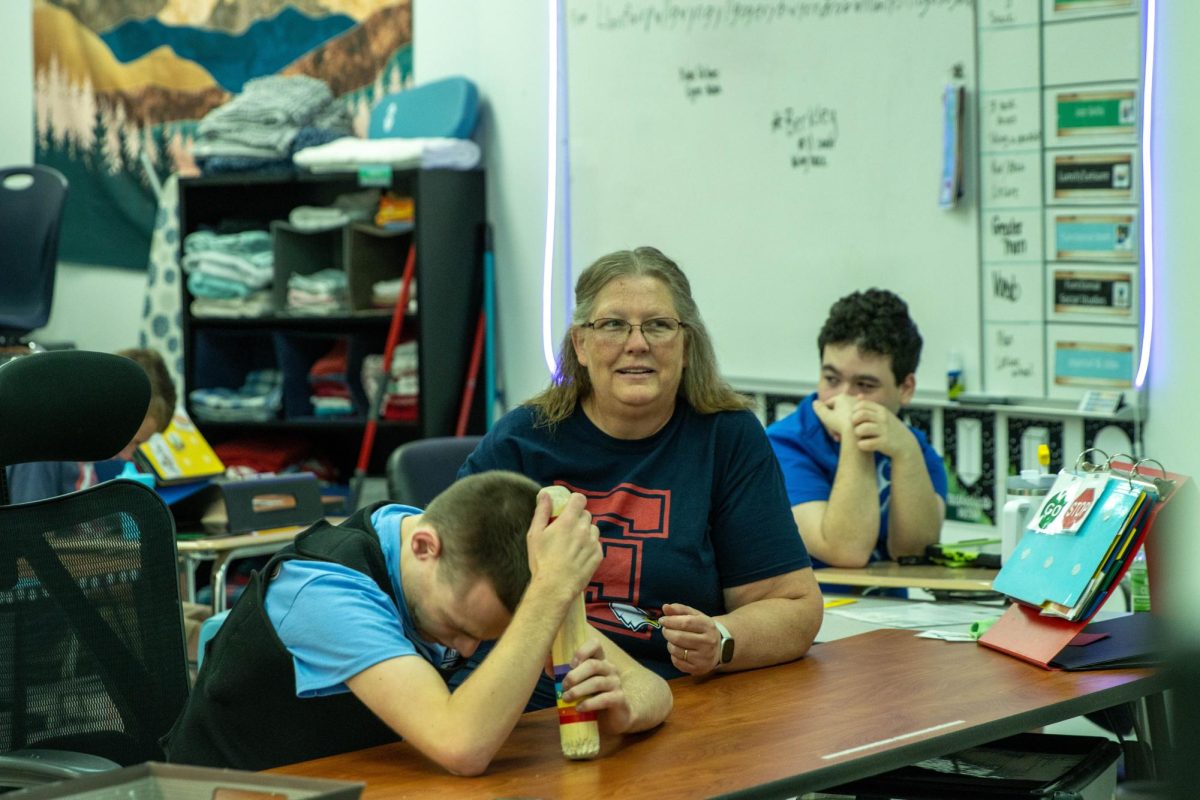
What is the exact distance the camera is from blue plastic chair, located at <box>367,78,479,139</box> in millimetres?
5598

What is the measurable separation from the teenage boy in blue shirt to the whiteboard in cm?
108

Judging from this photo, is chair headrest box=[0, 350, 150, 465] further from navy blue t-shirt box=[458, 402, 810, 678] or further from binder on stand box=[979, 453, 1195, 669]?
binder on stand box=[979, 453, 1195, 669]

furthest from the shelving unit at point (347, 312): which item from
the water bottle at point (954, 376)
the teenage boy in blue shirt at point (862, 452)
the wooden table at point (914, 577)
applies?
the wooden table at point (914, 577)

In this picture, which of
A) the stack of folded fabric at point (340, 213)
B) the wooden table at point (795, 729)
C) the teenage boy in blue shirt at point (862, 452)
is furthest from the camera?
the stack of folded fabric at point (340, 213)

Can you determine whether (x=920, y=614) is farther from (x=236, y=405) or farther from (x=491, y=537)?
(x=236, y=405)

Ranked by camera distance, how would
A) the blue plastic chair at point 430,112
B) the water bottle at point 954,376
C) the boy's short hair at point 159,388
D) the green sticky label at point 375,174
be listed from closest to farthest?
the boy's short hair at point 159,388 < the water bottle at point 954,376 < the green sticky label at point 375,174 < the blue plastic chair at point 430,112

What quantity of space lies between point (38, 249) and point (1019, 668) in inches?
185

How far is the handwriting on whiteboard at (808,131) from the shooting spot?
435cm

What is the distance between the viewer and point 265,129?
19.3 feet

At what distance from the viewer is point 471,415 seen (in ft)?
18.8

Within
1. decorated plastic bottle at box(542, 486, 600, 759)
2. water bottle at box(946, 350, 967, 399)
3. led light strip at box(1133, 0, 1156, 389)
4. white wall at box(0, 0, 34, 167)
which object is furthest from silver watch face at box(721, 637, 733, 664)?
white wall at box(0, 0, 34, 167)

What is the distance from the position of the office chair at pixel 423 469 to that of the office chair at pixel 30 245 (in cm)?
307

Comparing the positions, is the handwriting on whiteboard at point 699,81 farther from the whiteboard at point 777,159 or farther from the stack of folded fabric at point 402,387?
the stack of folded fabric at point 402,387

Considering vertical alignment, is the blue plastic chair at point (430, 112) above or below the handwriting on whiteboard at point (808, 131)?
above
